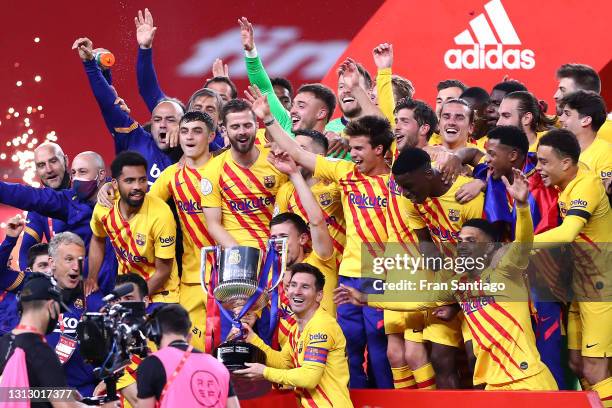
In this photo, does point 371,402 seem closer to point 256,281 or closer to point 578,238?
point 256,281

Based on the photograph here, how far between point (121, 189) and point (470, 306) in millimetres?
2281

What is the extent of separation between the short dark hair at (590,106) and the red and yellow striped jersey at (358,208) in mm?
1222

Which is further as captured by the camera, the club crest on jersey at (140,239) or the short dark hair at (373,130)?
the club crest on jersey at (140,239)

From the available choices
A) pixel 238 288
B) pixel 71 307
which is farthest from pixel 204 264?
pixel 71 307

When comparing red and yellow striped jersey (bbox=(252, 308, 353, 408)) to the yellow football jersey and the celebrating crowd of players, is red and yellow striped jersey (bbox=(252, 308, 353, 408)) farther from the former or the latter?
the yellow football jersey

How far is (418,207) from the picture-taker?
24.1 feet

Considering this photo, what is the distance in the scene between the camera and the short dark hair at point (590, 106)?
7.70 metres

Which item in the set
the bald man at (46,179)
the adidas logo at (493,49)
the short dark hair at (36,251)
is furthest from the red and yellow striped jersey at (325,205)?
the adidas logo at (493,49)

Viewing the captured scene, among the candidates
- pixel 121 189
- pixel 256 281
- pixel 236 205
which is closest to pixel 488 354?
pixel 256 281

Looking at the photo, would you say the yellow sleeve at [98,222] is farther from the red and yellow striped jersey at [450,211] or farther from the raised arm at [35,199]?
the red and yellow striped jersey at [450,211]

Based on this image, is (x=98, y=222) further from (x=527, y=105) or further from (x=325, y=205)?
(x=527, y=105)

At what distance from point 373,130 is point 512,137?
2.91 ft

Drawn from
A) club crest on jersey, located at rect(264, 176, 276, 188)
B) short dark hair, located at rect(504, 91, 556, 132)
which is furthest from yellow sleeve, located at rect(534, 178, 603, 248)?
club crest on jersey, located at rect(264, 176, 276, 188)

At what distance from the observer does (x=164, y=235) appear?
7.85 metres
